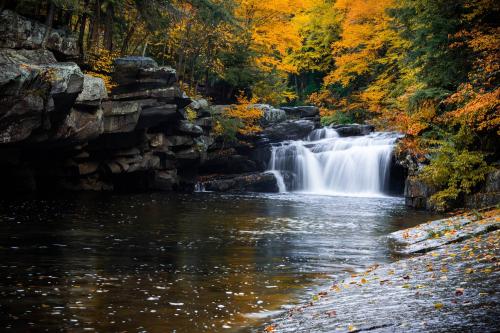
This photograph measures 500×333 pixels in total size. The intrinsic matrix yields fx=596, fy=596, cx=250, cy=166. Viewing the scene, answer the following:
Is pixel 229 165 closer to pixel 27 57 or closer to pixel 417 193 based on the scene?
pixel 417 193

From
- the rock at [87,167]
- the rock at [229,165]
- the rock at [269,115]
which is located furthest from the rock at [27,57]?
the rock at [269,115]

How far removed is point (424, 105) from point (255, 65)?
54.2ft

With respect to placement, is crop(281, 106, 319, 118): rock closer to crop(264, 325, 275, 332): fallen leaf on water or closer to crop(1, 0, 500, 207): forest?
crop(1, 0, 500, 207): forest

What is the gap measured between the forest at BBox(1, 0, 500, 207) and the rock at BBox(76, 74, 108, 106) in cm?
261

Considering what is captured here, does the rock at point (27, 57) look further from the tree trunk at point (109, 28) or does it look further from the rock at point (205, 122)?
the rock at point (205, 122)

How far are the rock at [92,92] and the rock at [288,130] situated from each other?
47.8ft

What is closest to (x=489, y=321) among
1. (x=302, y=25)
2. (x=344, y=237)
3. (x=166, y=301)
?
(x=166, y=301)

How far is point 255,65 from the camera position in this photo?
129 feet

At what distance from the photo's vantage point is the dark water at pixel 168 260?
8.29 meters

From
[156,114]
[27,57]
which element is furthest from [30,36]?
[156,114]

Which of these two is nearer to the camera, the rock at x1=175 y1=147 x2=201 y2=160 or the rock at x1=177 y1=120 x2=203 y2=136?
the rock at x1=177 y1=120 x2=203 y2=136

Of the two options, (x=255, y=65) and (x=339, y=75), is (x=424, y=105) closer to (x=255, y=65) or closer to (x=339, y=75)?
(x=255, y=65)

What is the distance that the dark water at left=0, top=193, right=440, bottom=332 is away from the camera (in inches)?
326

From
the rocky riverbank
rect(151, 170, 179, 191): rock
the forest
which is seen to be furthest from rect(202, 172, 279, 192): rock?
the rocky riverbank
